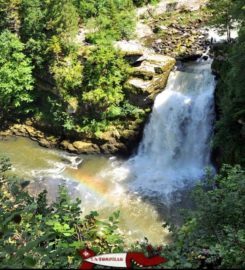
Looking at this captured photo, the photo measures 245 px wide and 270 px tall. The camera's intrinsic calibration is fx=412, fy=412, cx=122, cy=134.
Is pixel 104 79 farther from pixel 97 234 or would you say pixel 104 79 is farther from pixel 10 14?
pixel 97 234

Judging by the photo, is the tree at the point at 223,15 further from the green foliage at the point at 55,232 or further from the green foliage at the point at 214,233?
the green foliage at the point at 55,232

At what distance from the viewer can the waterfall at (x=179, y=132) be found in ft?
61.7

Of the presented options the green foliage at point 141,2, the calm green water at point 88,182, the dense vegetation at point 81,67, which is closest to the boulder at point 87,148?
the calm green water at point 88,182

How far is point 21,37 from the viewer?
22.2 meters

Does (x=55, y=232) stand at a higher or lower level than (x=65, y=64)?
higher

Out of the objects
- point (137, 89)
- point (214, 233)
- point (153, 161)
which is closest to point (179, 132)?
point (153, 161)

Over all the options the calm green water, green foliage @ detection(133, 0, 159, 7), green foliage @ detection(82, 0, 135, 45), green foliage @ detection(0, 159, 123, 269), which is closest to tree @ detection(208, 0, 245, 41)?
green foliage @ detection(82, 0, 135, 45)

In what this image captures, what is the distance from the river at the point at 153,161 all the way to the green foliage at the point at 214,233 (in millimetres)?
10590

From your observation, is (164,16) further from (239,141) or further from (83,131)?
(239,141)

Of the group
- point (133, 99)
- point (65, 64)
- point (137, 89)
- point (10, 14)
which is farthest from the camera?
point (10, 14)

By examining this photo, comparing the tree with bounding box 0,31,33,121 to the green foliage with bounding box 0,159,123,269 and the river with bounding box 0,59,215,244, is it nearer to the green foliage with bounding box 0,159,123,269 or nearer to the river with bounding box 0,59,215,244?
the river with bounding box 0,59,215,244

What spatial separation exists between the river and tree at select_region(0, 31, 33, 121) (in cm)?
248

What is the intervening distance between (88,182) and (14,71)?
7.33 meters

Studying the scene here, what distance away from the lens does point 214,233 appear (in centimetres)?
537
